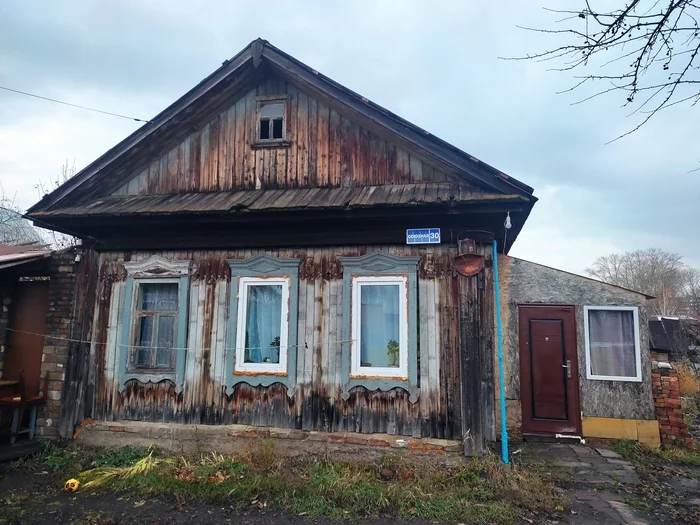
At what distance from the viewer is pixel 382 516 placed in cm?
482

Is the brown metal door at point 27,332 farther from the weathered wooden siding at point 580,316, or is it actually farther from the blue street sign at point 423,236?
the weathered wooden siding at point 580,316

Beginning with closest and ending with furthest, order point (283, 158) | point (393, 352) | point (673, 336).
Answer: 1. point (393, 352)
2. point (283, 158)
3. point (673, 336)

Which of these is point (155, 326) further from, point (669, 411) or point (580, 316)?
point (669, 411)

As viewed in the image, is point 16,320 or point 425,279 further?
point 16,320

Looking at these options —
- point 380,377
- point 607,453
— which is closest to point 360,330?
point 380,377

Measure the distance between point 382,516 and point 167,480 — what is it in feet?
8.82

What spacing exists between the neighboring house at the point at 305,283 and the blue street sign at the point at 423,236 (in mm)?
31

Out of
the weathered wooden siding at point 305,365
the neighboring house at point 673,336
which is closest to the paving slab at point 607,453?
the neighboring house at point 673,336

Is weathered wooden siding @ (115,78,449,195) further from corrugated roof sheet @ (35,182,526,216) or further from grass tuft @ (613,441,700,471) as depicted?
grass tuft @ (613,441,700,471)

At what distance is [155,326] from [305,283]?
8.12ft

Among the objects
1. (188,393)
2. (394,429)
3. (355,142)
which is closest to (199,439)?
(188,393)

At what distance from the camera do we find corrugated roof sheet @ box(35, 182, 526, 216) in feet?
20.0

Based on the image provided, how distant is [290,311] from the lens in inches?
260

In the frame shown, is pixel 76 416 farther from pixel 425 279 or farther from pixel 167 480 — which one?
pixel 425 279
